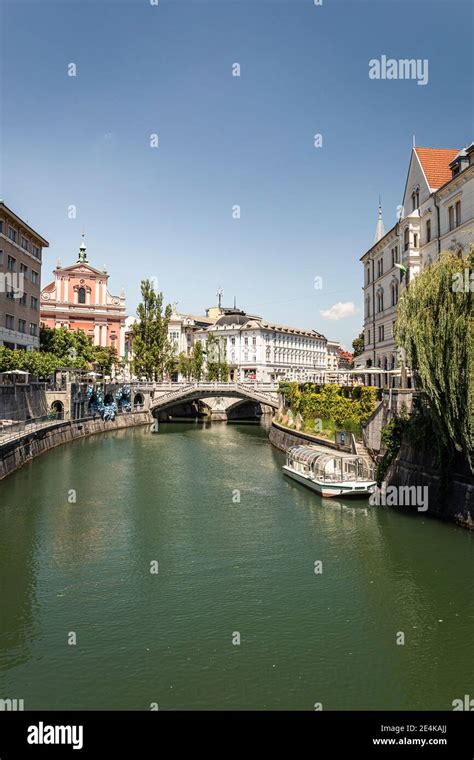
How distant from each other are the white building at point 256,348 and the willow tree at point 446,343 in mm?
93744

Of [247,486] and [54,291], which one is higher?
[54,291]

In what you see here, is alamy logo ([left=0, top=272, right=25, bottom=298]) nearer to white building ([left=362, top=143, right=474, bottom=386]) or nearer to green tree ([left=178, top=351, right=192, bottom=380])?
white building ([left=362, top=143, right=474, bottom=386])

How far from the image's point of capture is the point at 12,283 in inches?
2435

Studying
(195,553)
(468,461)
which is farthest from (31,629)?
(468,461)

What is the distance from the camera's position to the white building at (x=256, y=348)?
12669 centimetres

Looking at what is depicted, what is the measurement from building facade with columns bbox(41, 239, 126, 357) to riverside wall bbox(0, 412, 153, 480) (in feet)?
73.7

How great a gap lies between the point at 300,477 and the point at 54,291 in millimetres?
75081

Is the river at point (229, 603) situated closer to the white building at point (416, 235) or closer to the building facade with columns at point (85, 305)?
the white building at point (416, 235)

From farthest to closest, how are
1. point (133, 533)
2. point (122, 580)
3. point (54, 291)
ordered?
point (54, 291)
point (133, 533)
point (122, 580)
